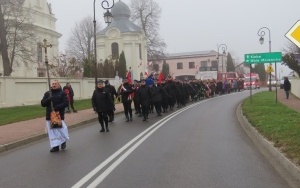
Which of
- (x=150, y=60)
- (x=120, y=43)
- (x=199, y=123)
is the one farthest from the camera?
(x=150, y=60)

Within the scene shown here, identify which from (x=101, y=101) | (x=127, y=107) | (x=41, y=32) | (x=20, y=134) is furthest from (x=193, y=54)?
(x=20, y=134)

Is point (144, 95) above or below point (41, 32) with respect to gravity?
below

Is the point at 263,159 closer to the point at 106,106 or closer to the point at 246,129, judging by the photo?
the point at 246,129

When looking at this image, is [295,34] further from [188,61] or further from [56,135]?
[188,61]

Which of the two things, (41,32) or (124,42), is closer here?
(41,32)

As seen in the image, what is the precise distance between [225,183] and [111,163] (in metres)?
2.84

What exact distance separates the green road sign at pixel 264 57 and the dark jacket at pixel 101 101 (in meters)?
13.3

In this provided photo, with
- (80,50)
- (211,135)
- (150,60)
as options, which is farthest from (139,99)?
(80,50)

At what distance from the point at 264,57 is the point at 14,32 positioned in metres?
28.0

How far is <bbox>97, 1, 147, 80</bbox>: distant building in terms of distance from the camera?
238 ft

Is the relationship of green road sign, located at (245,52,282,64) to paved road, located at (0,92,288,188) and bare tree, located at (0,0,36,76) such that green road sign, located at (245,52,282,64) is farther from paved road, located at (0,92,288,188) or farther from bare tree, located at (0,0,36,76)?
bare tree, located at (0,0,36,76)

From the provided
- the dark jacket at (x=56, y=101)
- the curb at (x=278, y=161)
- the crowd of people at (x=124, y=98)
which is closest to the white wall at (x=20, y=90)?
the crowd of people at (x=124, y=98)

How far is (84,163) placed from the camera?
30.9 feet

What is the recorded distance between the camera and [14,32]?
45281mm
